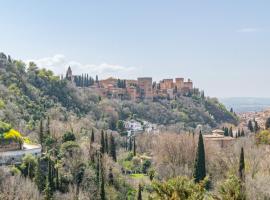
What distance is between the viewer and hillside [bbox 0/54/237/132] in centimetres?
5631

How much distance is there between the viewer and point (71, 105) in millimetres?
76938

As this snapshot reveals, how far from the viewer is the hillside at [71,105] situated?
5631 cm

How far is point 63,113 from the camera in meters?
66.1

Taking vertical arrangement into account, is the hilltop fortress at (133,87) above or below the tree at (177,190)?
above

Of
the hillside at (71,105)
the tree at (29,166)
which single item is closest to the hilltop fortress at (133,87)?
the hillside at (71,105)

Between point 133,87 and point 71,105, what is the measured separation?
40578mm

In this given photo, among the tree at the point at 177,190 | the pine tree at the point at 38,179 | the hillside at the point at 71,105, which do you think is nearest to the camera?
the tree at the point at 177,190

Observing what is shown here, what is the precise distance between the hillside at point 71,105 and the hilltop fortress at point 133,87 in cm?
393

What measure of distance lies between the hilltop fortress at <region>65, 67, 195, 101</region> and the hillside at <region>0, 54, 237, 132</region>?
12.9 feet

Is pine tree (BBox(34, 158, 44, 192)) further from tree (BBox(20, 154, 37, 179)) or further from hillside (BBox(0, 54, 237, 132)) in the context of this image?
hillside (BBox(0, 54, 237, 132))

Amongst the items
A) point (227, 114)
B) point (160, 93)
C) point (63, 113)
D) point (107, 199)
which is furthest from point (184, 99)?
point (107, 199)

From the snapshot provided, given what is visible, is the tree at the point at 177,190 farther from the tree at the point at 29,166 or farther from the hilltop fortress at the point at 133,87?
the hilltop fortress at the point at 133,87

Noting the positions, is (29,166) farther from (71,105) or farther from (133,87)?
(133,87)

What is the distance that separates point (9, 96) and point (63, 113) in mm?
11371
